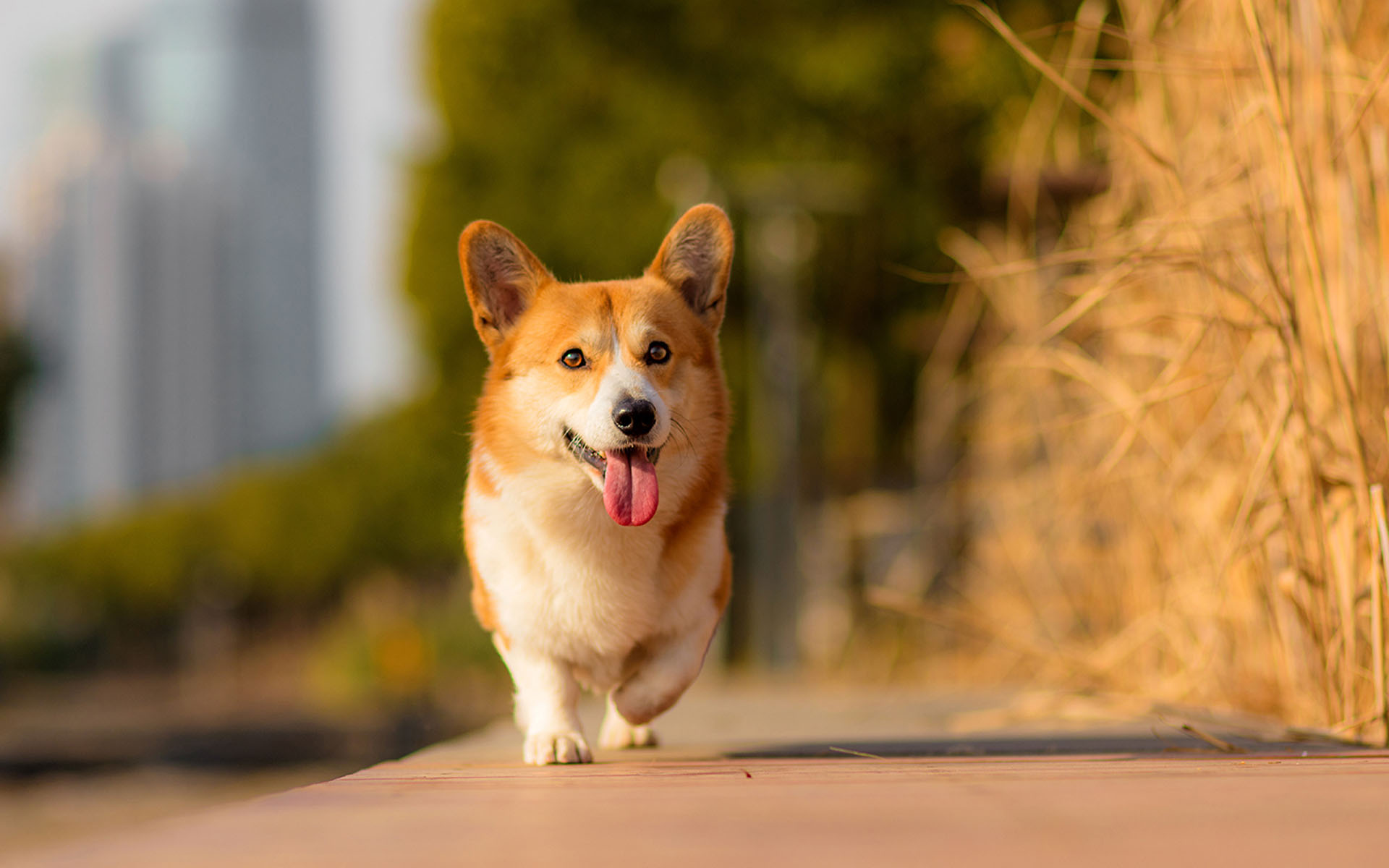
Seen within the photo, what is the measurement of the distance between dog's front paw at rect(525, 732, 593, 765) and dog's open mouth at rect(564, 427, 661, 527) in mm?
474

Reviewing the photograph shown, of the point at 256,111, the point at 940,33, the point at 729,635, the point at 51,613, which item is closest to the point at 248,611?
the point at 51,613

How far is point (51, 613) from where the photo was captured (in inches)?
1574

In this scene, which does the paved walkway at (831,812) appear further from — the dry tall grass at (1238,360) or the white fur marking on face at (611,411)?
the white fur marking on face at (611,411)

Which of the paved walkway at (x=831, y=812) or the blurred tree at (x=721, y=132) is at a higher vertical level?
the blurred tree at (x=721, y=132)

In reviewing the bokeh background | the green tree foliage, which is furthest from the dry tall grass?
the green tree foliage

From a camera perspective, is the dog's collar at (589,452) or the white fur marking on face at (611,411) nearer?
the white fur marking on face at (611,411)

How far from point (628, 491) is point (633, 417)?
0.51 feet

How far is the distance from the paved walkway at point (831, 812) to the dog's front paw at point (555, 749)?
0.06 m

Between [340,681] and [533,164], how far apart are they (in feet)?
28.0

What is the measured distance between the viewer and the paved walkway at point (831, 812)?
5.57 ft

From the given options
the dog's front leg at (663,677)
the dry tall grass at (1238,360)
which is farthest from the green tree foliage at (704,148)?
the dog's front leg at (663,677)

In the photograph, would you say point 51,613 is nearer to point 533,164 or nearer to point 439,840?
point 533,164

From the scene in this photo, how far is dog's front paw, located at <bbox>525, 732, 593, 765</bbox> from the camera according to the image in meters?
2.82

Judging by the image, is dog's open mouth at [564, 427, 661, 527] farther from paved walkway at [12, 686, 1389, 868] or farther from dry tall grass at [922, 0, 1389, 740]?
dry tall grass at [922, 0, 1389, 740]
